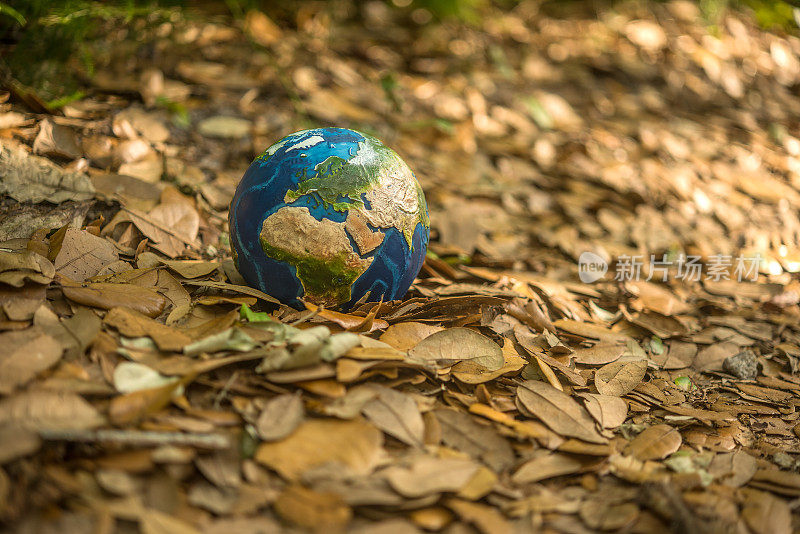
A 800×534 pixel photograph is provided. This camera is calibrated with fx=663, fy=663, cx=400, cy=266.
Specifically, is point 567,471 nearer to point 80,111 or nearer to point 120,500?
point 120,500

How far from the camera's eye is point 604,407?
2018 millimetres

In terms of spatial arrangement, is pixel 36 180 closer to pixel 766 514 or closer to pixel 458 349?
pixel 458 349

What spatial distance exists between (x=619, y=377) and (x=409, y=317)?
731 mm

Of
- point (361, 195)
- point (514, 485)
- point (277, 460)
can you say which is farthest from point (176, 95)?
point (514, 485)

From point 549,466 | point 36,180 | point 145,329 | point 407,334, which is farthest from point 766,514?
point 36,180

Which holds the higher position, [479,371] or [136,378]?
[136,378]

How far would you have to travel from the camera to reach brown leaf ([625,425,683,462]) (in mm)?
1854

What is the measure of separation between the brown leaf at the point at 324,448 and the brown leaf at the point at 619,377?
0.85 meters

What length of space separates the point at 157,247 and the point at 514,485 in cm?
156

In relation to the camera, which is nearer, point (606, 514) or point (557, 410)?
point (606, 514)

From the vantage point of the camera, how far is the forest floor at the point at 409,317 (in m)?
1.53

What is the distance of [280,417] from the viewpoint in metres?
1.68

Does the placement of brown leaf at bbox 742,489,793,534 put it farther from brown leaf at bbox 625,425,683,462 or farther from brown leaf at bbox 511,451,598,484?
brown leaf at bbox 511,451,598,484

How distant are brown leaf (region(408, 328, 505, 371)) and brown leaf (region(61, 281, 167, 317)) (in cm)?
81
